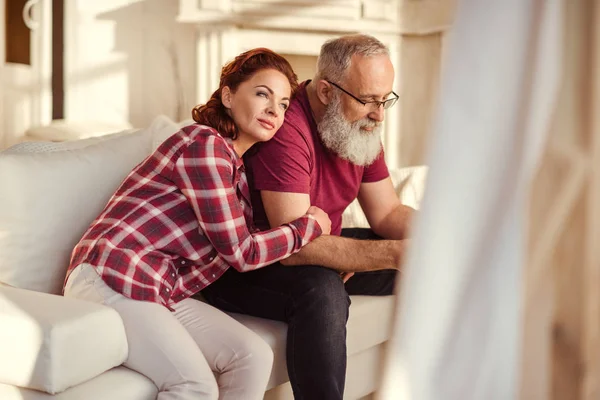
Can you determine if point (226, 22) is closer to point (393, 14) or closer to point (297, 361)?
point (393, 14)

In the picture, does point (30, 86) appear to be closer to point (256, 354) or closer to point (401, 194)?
point (401, 194)

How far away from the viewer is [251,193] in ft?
6.51

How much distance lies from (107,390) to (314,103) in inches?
37.6

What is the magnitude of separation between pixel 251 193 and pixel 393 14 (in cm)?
236

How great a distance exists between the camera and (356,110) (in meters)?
2.05

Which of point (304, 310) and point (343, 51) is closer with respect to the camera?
point (304, 310)

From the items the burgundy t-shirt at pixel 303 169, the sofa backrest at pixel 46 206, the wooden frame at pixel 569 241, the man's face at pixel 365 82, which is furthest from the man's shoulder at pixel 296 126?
the wooden frame at pixel 569 241

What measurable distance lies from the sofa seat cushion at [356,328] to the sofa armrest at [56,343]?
0.37 metres

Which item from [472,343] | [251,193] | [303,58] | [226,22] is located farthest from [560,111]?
[303,58]

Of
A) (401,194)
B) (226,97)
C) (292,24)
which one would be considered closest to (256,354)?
(226,97)

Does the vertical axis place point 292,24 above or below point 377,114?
above

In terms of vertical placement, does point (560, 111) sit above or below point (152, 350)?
above

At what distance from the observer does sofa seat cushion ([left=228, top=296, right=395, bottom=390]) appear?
182 centimetres

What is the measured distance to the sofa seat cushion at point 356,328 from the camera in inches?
71.5
